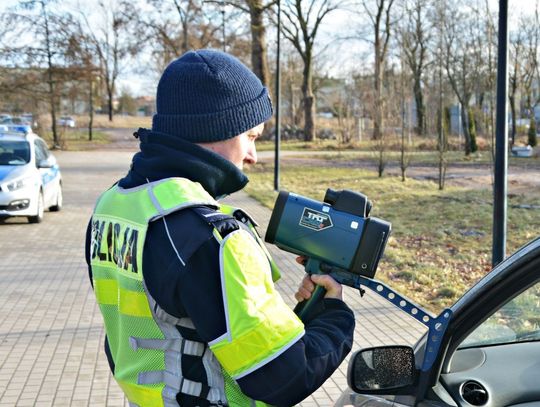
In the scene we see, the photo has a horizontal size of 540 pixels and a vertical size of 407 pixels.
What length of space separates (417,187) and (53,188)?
10135 mm

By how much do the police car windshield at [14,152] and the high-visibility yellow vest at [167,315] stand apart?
486 inches

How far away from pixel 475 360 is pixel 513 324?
0.18 meters

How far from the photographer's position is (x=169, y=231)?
1.76m

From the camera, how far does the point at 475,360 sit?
2338 mm

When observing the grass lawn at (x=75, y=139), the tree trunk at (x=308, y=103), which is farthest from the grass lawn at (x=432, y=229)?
the tree trunk at (x=308, y=103)

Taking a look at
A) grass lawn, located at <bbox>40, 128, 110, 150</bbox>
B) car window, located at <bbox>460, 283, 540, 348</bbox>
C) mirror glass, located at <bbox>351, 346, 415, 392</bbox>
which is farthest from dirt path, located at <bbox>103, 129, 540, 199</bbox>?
mirror glass, located at <bbox>351, 346, 415, 392</bbox>

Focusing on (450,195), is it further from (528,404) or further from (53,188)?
(528,404)

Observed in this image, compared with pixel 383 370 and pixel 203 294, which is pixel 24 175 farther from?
pixel 203 294

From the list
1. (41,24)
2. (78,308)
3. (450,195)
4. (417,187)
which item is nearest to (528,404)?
(78,308)

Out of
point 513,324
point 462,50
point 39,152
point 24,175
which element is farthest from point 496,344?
point 462,50

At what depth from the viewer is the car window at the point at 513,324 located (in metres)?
2.11

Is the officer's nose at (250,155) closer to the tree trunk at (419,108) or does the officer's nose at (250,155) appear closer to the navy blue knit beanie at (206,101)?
the navy blue knit beanie at (206,101)

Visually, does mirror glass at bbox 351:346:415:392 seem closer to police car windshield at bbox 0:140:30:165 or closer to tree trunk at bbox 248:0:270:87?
police car windshield at bbox 0:140:30:165

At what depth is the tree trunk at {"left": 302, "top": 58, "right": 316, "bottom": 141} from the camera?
4771 cm
